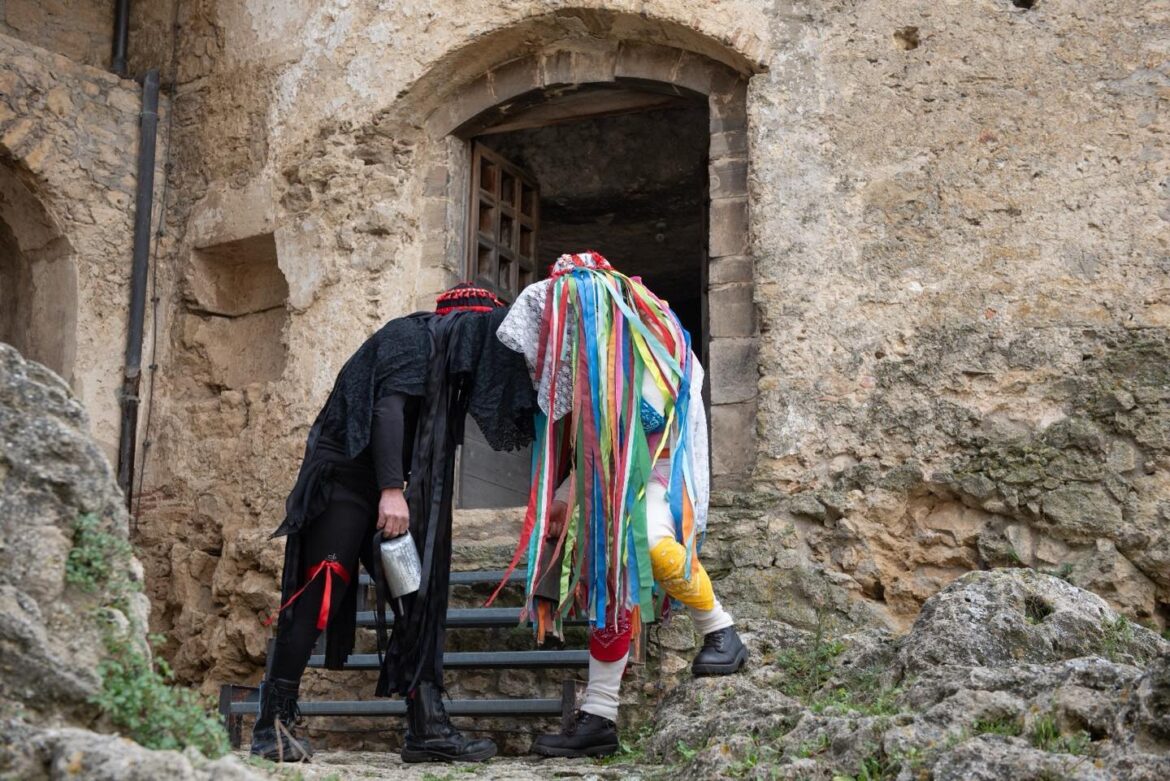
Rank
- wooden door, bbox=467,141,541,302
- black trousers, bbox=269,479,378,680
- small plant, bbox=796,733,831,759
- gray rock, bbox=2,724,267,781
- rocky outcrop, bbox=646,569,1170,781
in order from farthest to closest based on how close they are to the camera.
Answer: wooden door, bbox=467,141,541,302
black trousers, bbox=269,479,378,680
small plant, bbox=796,733,831,759
rocky outcrop, bbox=646,569,1170,781
gray rock, bbox=2,724,267,781

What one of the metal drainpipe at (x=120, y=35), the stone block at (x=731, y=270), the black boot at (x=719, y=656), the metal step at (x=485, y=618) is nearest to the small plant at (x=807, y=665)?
the black boot at (x=719, y=656)

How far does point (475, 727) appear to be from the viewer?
5.77 m

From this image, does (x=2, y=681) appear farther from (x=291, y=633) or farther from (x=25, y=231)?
(x=25, y=231)

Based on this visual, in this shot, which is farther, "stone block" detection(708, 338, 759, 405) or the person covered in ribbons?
"stone block" detection(708, 338, 759, 405)

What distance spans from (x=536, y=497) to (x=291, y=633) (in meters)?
0.86

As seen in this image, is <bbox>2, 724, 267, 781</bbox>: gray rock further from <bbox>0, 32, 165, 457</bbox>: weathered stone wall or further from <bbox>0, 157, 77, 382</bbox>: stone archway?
<bbox>0, 157, 77, 382</bbox>: stone archway

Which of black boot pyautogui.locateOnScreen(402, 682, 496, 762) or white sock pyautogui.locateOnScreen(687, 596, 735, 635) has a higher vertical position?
white sock pyautogui.locateOnScreen(687, 596, 735, 635)

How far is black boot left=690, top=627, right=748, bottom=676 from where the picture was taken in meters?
4.95

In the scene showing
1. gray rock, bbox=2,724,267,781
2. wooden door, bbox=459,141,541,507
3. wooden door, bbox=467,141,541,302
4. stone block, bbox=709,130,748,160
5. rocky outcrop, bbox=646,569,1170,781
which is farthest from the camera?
wooden door, bbox=467,141,541,302

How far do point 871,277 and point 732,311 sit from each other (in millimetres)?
660

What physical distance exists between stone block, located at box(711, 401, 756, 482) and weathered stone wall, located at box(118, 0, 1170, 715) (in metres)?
0.02

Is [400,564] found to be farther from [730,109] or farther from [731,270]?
[730,109]

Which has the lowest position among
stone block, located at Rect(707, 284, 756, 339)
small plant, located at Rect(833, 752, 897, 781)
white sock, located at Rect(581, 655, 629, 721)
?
small plant, located at Rect(833, 752, 897, 781)

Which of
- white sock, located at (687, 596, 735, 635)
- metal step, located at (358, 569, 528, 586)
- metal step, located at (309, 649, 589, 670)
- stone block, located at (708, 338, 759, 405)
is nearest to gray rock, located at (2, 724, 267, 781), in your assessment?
white sock, located at (687, 596, 735, 635)
